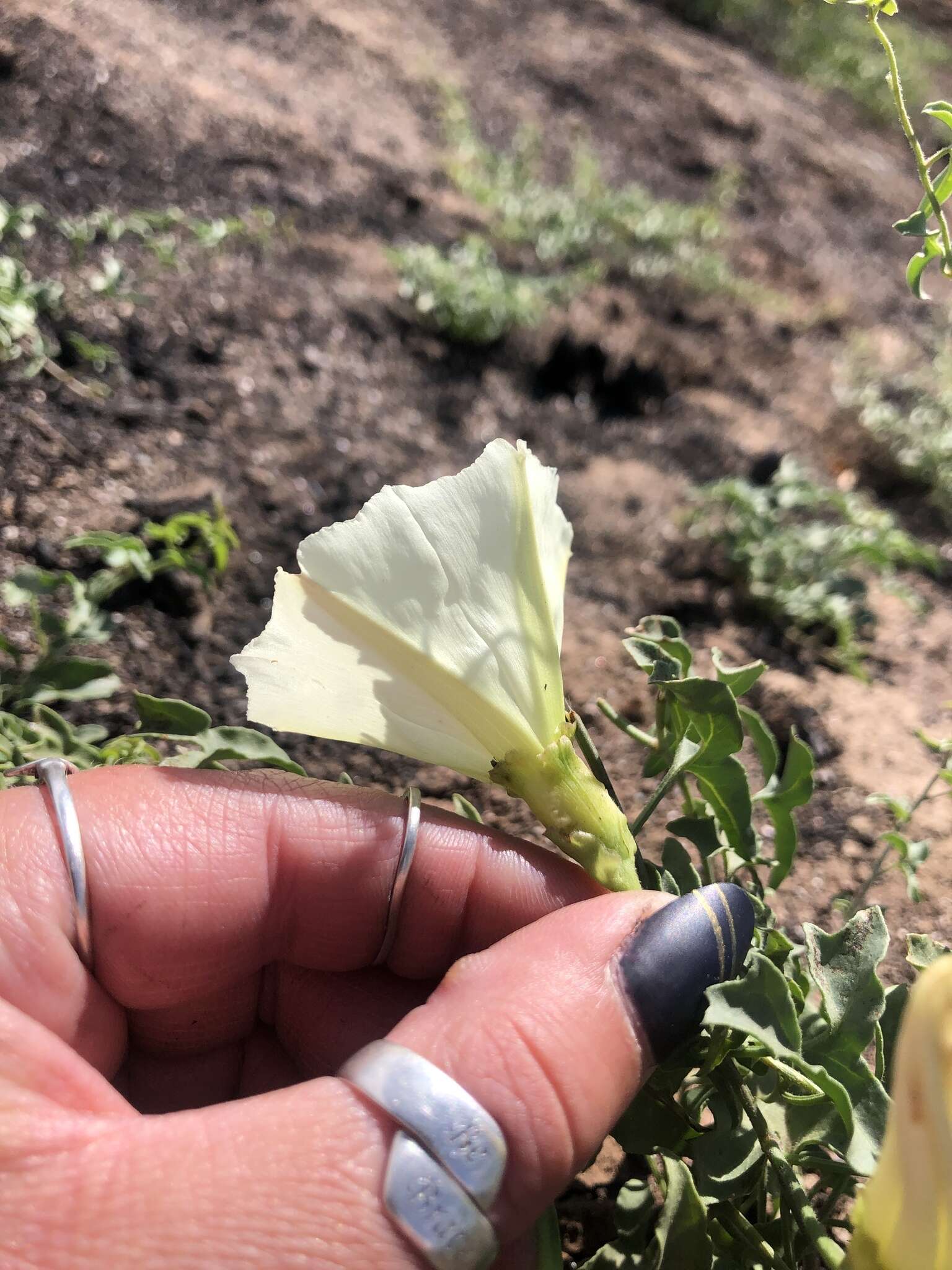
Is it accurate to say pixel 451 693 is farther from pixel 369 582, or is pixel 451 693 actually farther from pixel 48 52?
pixel 48 52

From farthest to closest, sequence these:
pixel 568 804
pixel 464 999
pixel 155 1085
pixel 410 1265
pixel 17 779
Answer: pixel 17 779
pixel 155 1085
pixel 568 804
pixel 464 999
pixel 410 1265

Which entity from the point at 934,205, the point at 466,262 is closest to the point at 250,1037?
the point at 934,205

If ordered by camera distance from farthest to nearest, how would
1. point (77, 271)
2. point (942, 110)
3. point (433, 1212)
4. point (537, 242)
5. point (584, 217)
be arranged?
point (584, 217), point (537, 242), point (77, 271), point (942, 110), point (433, 1212)

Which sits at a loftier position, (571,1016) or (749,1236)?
(571,1016)

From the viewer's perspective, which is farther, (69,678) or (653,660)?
(69,678)

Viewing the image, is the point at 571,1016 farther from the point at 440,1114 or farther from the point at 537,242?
the point at 537,242

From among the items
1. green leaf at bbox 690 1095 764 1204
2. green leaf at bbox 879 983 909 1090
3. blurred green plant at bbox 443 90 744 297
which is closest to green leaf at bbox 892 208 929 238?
green leaf at bbox 879 983 909 1090

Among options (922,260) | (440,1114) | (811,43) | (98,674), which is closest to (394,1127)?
(440,1114)

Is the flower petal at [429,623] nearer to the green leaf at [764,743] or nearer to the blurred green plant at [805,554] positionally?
the green leaf at [764,743]
